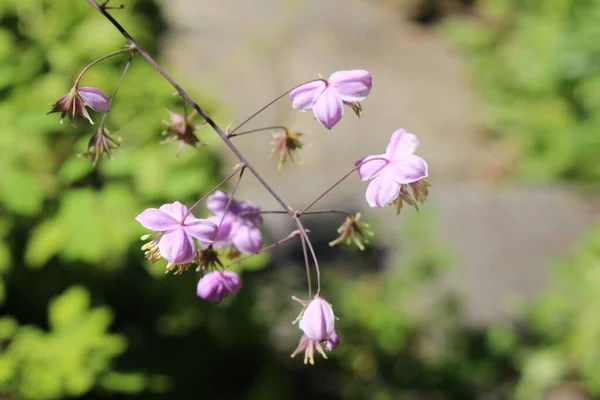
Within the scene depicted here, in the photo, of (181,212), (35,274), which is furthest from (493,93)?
(181,212)

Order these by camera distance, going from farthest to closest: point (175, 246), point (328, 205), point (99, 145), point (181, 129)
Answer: point (328, 205)
point (181, 129)
point (99, 145)
point (175, 246)

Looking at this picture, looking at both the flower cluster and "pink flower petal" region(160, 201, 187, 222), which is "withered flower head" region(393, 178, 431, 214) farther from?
"pink flower petal" region(160, 201, 187, 222)

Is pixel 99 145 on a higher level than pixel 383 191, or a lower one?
lower

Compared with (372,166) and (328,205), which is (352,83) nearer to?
(372,166)

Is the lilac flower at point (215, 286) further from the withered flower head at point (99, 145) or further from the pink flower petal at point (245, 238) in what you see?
the withered flower head at point (99, 145)

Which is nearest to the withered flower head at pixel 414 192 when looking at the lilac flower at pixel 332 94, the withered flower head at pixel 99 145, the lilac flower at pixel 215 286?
the lilac flower at pixel 332 94

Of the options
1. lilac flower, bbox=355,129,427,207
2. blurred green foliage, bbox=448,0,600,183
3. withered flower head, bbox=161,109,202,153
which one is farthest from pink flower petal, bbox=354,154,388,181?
blurred green foliage, bbox=448,0,600,183

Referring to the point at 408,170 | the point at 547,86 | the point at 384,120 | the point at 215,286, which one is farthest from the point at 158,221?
the point at 384,120

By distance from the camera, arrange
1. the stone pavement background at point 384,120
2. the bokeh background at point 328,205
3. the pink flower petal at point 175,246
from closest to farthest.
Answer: the pink flower petal at point 175,246 < the bokeh background at point 328,205 < the stone pavement background at point 384,120
